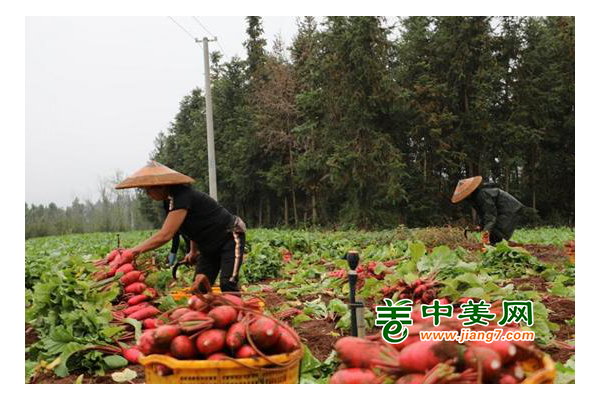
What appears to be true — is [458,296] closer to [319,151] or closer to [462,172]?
[462,172]

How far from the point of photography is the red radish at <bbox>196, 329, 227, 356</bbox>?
2361 mm

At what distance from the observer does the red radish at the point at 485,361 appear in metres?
1.96

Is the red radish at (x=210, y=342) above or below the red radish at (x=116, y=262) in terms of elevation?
below

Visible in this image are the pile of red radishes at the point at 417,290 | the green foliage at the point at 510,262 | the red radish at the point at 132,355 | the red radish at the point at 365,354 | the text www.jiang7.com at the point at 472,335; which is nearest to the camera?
the red radish at the point at 365,354

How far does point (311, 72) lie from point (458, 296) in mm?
15690

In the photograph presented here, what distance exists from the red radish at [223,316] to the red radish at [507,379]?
45.9 inches

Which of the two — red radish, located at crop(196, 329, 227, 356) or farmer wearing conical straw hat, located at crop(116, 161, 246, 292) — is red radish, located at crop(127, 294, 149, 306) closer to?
farmer wearing conical straw hat, located at crop(116, 161, 246, 292)

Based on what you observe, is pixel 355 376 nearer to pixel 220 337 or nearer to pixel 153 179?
pixel 220 337

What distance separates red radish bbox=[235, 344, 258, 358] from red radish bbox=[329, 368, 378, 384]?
364 mm

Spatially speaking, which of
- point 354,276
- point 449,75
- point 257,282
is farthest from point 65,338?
point 449,75

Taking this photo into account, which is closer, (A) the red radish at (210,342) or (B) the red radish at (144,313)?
(A) the red radish at (210,342)

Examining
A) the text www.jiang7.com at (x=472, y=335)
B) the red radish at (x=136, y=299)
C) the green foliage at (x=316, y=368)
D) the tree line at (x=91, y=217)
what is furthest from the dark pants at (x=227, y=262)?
the tree line at (x=91, y=217)

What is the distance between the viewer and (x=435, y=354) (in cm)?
204

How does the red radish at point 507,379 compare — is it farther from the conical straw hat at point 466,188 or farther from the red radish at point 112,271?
the conical straw hat at point 466,188
